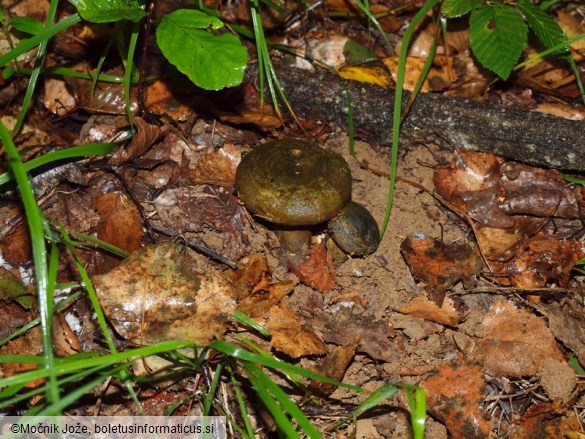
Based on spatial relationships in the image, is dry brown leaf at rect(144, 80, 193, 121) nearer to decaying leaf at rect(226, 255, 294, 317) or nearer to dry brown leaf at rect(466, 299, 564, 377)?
decaying leaf at rect(226, 255, 294, 317)

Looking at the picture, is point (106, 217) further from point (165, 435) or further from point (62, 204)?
point (165, 435)

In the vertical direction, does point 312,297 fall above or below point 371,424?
above

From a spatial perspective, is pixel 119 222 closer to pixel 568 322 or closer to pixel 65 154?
pixel 65 154

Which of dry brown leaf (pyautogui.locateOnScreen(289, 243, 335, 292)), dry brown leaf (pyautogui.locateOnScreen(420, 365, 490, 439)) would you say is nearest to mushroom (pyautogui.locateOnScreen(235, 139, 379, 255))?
dry brown leaf (pyautogui.locateOnScreen(289, 243, 335, 292))

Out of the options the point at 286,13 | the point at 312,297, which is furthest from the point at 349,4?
the point at 312,297

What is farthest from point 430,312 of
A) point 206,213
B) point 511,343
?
point 206,213
